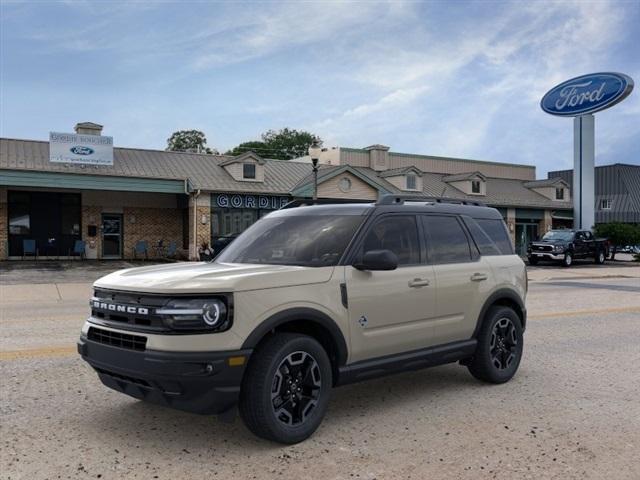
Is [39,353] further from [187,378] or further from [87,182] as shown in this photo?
[87,182]

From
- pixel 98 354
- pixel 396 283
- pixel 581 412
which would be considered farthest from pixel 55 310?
pixel 581 412

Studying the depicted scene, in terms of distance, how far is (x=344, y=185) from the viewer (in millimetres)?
33688

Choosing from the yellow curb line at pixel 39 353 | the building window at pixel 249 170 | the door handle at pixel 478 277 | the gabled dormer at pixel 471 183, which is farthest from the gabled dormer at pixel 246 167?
the door handle at pixel 478 277

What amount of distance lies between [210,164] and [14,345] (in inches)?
1013

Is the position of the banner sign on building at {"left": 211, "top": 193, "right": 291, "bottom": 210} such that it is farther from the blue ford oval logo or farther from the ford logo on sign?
the ford logo on sign

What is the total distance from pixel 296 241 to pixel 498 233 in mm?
2648

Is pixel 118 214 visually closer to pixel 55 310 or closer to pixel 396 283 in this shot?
pixel 55 310

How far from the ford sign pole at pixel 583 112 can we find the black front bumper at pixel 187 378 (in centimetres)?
3748

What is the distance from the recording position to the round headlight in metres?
4.05

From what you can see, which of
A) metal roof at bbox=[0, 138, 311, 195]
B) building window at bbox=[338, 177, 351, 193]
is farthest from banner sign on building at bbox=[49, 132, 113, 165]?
building window at bbox=[338, 177, 351, 193]

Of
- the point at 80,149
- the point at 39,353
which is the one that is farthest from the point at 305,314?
the point at 80,149

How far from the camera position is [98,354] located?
448 cm

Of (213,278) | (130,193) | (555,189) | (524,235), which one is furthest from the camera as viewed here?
(555,189)

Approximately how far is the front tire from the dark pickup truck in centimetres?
2940
